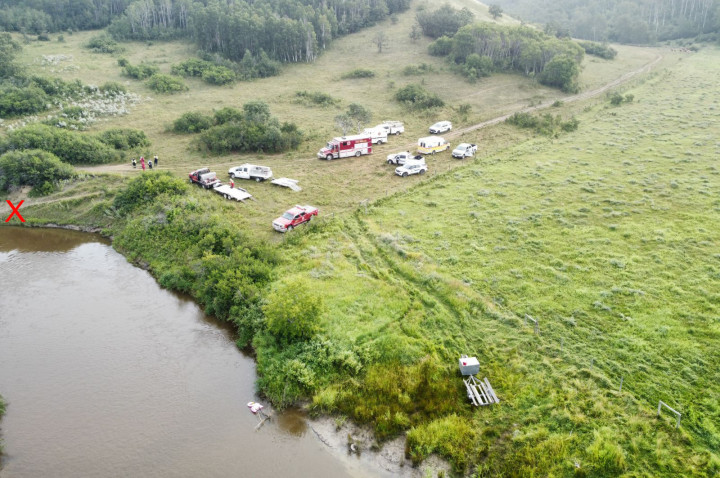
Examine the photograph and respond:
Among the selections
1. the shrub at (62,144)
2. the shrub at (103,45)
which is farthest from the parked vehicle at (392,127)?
the shrub at (103,45)

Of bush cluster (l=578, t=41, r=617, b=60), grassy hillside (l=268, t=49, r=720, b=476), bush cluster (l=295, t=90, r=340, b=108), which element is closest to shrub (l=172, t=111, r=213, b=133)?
bush cluster (l=295, t=90, r=340, b=108)

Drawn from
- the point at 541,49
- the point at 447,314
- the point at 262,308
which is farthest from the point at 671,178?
the point at 541,49

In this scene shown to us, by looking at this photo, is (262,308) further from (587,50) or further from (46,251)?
(587,50)

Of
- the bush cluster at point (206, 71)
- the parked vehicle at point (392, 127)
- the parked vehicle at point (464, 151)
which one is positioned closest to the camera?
the parked vehicle at point (464, 151)

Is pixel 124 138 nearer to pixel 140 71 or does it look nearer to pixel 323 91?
pixel 140 71

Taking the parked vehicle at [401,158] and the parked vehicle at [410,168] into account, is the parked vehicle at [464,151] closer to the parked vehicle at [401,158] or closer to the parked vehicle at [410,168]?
the parked vehicle at [401,158]

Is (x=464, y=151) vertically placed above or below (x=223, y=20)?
below

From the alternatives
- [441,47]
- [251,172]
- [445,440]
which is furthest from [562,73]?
[445,440]
